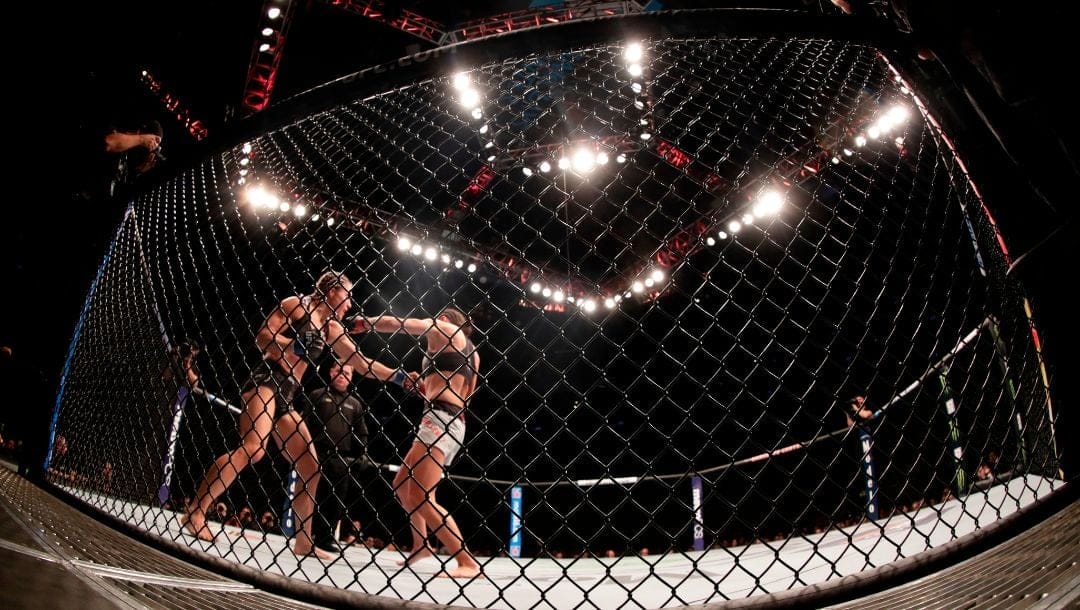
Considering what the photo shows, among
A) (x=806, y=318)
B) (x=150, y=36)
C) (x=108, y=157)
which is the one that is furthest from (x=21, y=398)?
(x=806, y=318)

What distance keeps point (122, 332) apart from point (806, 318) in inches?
341

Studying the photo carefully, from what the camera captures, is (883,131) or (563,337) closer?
(563,337)

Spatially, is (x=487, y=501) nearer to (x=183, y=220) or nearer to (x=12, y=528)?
(x=183, y=220)

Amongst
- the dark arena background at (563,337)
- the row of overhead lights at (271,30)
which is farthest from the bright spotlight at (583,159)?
the row of overhead lights at (271,30)

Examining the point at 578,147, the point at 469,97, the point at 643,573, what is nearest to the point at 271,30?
the point at 469,97

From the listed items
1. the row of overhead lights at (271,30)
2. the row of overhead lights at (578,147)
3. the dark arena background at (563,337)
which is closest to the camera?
the dark arena background at (563,337)

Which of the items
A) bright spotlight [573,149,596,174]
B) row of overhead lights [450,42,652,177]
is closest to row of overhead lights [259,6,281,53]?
row of overhead lights [450,42,652,177]

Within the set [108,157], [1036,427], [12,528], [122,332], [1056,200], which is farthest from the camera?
[122,332]

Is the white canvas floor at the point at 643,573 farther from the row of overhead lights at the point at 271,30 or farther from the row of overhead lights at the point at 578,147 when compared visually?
the row of overhead lights at the point at 271,30

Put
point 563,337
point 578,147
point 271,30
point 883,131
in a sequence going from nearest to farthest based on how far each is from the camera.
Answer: point 563,337
point 883,131
point 578,147
point 271,30

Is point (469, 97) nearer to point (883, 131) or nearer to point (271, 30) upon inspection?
point (883, 131)

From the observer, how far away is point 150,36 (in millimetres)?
4980

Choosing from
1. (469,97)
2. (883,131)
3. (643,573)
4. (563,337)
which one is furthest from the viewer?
(469,97)

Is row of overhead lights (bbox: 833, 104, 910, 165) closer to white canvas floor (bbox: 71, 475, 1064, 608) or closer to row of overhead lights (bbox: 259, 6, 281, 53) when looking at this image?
white canvas floor (bbox: 71, 475, 1064, 608)
